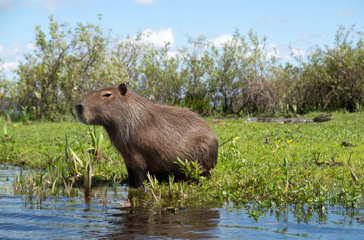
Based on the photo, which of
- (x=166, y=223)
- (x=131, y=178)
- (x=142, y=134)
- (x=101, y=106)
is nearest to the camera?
(x=166, y=223)

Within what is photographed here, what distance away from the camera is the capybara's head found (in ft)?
18.4

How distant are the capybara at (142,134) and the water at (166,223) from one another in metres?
0.98

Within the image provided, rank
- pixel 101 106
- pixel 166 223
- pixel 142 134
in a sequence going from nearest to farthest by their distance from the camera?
pixel 166 223 < pixel 101 106 < pixel 142 134

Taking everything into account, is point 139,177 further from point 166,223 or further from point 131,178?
point 166,223

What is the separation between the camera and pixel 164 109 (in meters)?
6.13

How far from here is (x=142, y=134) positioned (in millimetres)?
5770

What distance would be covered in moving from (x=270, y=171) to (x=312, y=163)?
1.03 meters

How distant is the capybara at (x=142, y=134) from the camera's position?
5.69 meters

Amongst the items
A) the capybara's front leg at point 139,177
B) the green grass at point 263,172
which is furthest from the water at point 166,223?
the capybara's front leg at point 139,177

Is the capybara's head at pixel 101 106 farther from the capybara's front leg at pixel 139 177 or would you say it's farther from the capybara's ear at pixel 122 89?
the capybara's front leg at pixel 139 177

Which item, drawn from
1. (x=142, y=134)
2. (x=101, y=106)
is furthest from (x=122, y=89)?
(x=142, y=134)

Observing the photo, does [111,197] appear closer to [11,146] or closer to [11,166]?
[11,166]

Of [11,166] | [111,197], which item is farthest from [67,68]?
[111,197]

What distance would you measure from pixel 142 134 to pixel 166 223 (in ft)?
6.05
